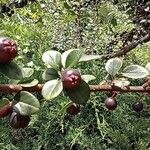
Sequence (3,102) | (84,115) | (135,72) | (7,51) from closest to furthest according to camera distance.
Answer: (7,51), (3,102), (135,72), (84,115)

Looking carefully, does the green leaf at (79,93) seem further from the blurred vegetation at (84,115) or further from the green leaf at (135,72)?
the blurred vegetation at (84,115)

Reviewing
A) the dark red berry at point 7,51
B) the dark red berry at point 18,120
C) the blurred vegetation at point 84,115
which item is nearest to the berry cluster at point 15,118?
the dark red berry at point 18,120

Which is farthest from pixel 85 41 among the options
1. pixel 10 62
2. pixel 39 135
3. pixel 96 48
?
pixel 10 62

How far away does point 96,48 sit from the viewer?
3.78 m

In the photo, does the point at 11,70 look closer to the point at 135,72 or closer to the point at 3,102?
the point at 3,102

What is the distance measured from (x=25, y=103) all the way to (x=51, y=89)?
4cm

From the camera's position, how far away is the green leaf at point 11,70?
501 millimetres

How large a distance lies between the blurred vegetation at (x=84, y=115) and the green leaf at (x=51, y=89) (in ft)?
6.27

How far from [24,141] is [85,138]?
0.46 m

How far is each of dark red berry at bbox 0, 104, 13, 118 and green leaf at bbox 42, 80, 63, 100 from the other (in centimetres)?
5

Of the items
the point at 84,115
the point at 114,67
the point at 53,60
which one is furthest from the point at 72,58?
the point at 84,115

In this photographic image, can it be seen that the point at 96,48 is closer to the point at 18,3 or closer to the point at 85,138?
the point at 85,138

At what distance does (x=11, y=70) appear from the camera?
0.51m

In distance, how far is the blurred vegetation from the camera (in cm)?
296
